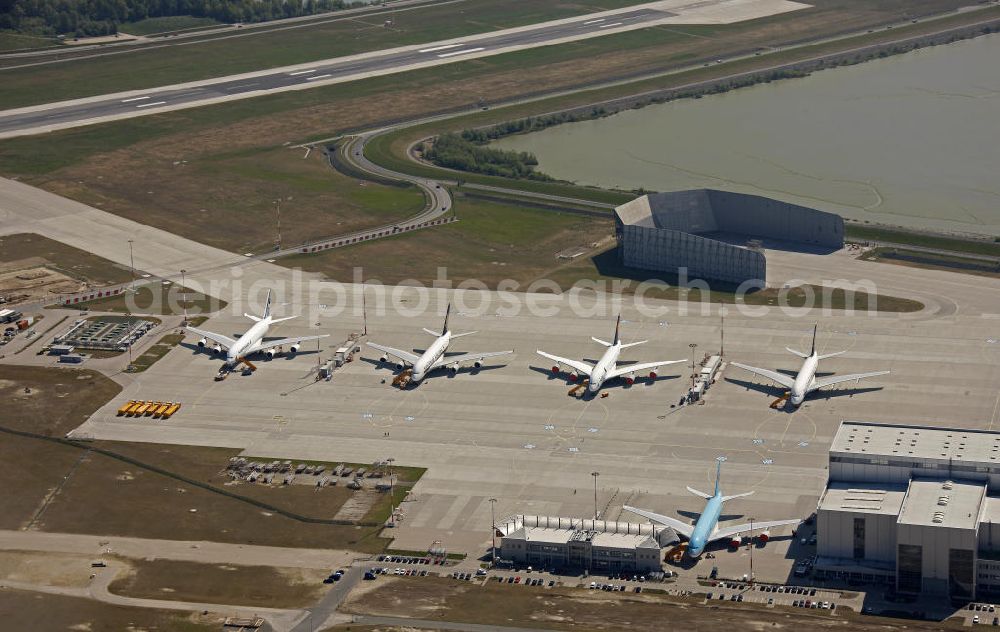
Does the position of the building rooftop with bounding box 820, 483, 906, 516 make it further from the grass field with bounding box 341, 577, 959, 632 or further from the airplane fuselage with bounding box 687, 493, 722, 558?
the grass field with bounding box 341, 577, 959, 632

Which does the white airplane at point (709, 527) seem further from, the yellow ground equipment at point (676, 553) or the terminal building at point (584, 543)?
the terminal building at point (584, 543)

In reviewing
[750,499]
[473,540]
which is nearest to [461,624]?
[473,540]

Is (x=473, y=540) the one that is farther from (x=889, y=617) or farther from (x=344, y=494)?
(x=889, y=617)

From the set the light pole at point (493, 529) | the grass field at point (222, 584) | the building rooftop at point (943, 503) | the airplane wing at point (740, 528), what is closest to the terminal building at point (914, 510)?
the building rooftop at point (943, 503)

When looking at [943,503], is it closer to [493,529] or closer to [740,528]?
[740,528]

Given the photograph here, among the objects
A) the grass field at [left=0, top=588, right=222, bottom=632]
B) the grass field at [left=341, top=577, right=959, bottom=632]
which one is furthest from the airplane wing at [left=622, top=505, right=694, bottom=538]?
the grass field at [left=0, top=588, right=222, bottom=632]

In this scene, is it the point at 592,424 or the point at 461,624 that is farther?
the point at 592,424

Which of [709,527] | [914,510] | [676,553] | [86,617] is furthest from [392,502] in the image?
[914,510]

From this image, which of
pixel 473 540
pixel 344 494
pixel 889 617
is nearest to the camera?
pixel 889 617
